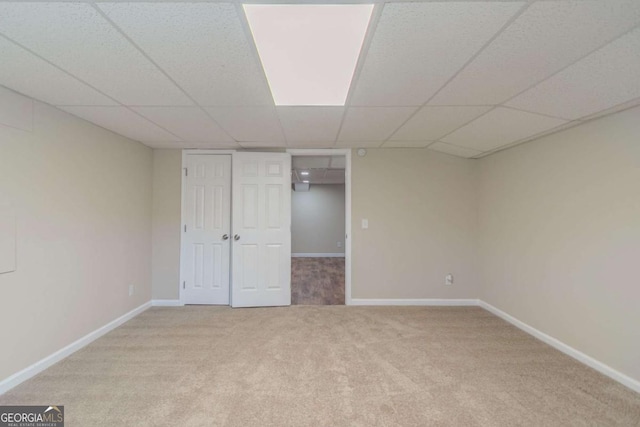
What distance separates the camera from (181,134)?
3.27 meters

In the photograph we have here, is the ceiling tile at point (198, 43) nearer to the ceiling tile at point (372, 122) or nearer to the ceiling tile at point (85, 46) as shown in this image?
the ceiling tile at point (85, 46)

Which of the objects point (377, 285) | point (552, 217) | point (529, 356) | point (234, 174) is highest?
point (234, 174)

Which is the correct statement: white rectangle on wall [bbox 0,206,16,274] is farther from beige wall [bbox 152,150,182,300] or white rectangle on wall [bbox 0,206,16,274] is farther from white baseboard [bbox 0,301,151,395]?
beige wall [bbox 152,150,182,300]

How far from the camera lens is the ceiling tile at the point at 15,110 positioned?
204 centimetres

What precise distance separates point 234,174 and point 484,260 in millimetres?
3695

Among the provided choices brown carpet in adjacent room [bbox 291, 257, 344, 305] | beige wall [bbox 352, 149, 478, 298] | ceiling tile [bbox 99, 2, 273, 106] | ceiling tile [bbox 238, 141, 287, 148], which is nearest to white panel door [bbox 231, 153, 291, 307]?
ceiling tile [bbox 238, 141, 287, 148]

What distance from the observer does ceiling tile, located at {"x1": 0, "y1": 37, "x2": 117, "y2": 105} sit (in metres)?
1.63

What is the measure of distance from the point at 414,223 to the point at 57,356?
4120 mm

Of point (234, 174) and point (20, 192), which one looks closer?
point (20, 192)

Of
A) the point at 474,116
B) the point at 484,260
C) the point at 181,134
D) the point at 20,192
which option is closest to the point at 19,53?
the point at 20,192

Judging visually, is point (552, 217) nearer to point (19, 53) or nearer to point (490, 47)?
point (490, 47)

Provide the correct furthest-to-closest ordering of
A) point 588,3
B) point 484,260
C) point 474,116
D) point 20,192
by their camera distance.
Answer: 1. point 484,260
2. point 474,116
3. point 20,192
4. point 588,3

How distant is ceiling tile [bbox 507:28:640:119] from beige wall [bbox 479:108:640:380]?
385 mm

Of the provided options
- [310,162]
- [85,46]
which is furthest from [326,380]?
[310,162]
